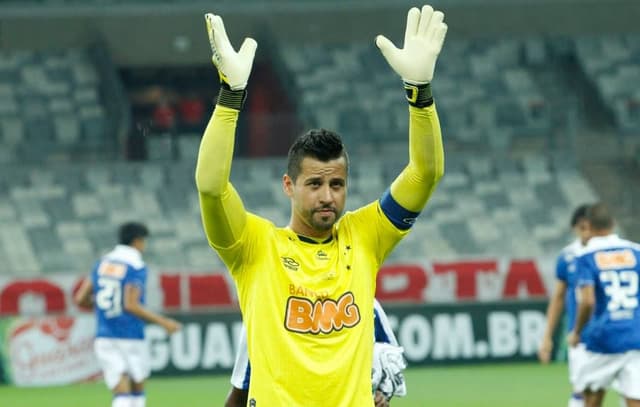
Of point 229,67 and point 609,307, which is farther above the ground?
point 229,67

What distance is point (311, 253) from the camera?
5.46m

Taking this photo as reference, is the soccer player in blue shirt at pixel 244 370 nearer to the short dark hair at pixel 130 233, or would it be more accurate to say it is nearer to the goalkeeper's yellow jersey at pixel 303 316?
the goalkeeper's yellow jersey at pixel 303 316

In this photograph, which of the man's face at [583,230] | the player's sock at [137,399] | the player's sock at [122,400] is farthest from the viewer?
the player's sock at [137,399]

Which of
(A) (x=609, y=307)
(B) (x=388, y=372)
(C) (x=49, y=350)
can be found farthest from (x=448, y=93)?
(B) (x=388, y=372)

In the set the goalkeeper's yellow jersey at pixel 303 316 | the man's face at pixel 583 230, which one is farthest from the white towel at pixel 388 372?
the man's face at pixel 583 230

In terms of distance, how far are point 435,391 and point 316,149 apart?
11747mm

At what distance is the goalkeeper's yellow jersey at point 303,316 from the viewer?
5277mm

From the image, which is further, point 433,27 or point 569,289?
point 569,289

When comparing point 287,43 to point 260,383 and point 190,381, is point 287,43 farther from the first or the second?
point 260,383

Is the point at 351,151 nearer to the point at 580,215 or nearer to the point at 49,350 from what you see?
the point at 49,350

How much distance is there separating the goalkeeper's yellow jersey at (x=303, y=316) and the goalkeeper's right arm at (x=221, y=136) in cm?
23

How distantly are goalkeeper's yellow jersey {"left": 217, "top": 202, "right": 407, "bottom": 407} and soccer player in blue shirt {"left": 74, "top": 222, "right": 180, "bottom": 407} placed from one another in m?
7.67

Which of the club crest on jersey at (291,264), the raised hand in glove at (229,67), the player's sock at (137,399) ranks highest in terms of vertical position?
the raised hand in glove at (229,67)

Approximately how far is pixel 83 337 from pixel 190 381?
1623mm
